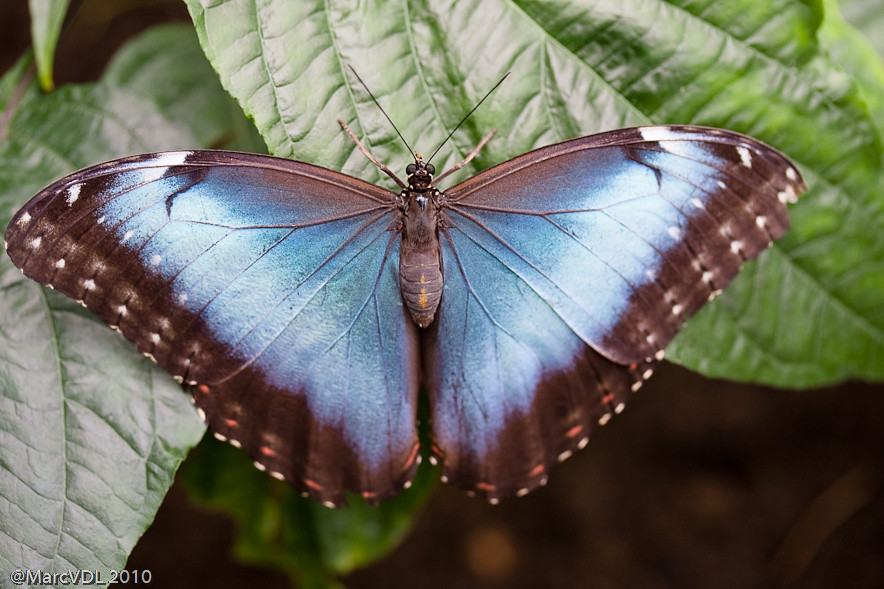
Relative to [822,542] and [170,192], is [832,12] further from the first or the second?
[822,542]

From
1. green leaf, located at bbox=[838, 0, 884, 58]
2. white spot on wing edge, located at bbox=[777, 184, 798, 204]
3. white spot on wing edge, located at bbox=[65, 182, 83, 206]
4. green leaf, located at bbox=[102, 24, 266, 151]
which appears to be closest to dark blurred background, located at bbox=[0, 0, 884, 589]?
green leaf, located at bbox=[102, 24, 266, 151]

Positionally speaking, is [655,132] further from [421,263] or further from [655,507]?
[655,507]

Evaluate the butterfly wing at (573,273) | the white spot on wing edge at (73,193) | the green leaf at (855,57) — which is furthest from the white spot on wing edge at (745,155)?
the white spot on wing edge at (73,193)

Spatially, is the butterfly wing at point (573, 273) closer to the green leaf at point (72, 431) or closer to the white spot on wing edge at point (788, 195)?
the white spot on wing edge at point (788, 195)

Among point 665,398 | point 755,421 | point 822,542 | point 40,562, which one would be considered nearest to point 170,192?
point 40,562

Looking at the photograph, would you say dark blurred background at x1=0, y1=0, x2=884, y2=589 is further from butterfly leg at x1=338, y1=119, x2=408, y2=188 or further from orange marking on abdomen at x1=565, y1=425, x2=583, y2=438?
butterfly leg at x1=338, y1=119, x2=408, y2=188

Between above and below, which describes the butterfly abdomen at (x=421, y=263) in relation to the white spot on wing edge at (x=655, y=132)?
below
